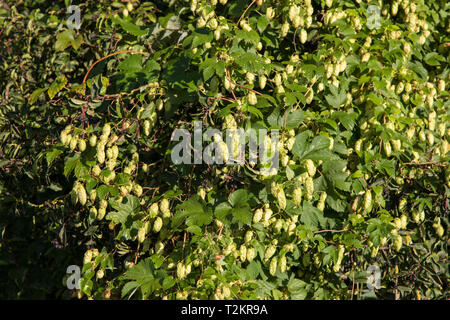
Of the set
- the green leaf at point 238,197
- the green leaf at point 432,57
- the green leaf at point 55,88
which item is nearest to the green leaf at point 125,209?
the green leaf at point 238,197

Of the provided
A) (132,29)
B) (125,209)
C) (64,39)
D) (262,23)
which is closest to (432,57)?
(262,23)

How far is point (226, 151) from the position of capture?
1.64 m

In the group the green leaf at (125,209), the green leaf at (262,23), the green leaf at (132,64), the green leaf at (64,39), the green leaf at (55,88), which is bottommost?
the green leaf at (125,209)

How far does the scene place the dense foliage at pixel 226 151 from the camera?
181 cm

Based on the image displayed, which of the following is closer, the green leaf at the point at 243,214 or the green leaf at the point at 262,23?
the green leaf at the point at 243,214

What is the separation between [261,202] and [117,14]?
1.22m

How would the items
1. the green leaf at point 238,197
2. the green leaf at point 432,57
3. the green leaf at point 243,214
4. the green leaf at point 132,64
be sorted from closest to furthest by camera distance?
the green leaf at point 243,214
the green leaf at point 238,197
the green leaf at point 132,64
the green leaf at point 432,57

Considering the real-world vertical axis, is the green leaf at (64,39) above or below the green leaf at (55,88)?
above

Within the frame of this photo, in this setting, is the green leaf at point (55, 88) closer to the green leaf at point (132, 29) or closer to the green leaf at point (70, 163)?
the green leaf at point (70, 163)

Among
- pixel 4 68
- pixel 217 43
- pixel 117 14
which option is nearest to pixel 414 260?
pixel 217 43

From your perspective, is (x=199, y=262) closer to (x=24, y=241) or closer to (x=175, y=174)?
(x=175, y=174)

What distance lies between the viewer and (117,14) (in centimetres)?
236

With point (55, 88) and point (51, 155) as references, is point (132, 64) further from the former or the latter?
point (51, 155)

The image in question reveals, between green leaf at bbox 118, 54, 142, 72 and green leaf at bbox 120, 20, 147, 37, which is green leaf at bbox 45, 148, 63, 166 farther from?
green leaf at bbox 120, 20, 147, 37
